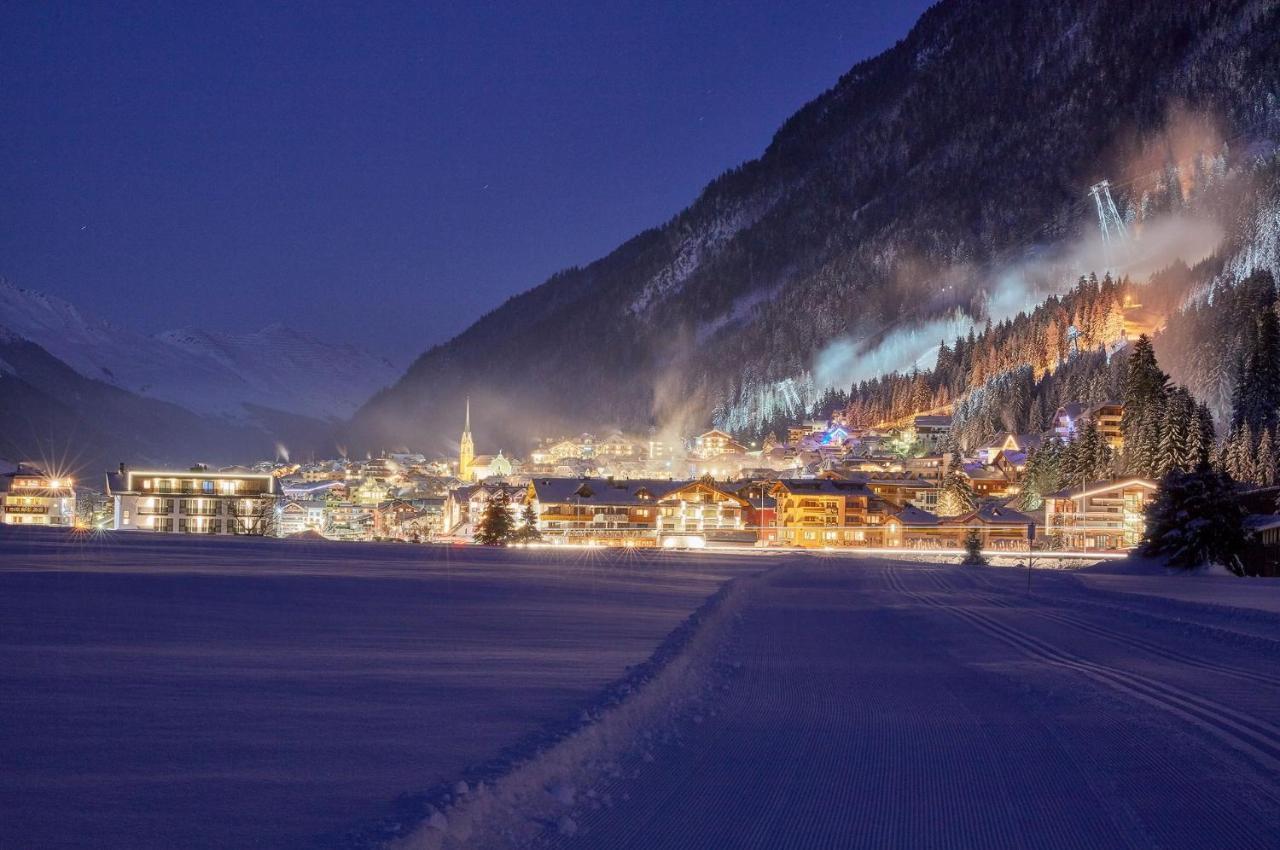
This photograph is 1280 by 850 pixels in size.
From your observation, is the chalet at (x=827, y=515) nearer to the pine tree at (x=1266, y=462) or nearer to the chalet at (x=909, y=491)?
the chalet at (x=909, y=491)

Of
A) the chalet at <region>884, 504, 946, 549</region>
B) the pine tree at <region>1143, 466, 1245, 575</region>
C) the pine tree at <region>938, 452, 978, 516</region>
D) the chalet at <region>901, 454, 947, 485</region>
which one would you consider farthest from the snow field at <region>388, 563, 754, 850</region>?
the chalet at <region>901, 454, 947, 485</region>

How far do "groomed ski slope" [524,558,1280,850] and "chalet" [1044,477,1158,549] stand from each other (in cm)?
6265

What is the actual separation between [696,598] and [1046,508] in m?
72.2

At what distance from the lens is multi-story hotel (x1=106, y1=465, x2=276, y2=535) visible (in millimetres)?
82125

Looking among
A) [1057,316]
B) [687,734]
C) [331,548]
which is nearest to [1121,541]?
[331,548]

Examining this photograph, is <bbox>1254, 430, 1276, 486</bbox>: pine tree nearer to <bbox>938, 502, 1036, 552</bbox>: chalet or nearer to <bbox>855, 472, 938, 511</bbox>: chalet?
<bbox>938, 502, 1036, 552</bbox>: chalet

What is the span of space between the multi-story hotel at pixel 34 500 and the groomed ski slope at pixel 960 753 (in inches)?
3657

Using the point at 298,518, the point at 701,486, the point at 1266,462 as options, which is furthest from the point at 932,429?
the point at 298,518

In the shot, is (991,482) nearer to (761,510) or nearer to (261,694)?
(761,510)

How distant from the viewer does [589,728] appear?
319 inches

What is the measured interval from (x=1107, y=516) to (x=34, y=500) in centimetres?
8992

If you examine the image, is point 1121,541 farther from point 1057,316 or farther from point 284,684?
point 1057,316

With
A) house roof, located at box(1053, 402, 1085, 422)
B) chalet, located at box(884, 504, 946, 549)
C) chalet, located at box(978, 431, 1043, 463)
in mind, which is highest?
house roof, located at box(1053, 402, 1085, 422)

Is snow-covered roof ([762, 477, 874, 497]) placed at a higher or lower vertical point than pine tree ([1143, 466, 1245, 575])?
higher
